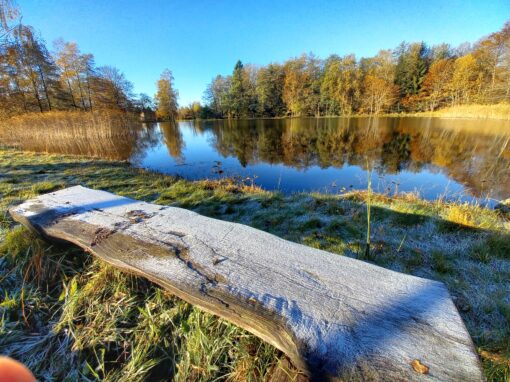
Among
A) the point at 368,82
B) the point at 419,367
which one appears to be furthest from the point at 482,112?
the point at 419,367

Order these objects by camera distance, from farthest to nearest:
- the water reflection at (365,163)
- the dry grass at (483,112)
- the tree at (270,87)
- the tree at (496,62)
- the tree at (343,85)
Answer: the tree at (270,87), the tree at (343,85), the tree at (496,62), the dry grass at (483,112), the water reflection at (365,163)

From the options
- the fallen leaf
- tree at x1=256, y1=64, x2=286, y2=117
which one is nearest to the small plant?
the fallen leaf

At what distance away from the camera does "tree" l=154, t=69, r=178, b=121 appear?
36.2 m

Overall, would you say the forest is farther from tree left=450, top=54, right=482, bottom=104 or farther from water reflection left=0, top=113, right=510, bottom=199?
water reflection left=0, top=113, right=510, bottom=199

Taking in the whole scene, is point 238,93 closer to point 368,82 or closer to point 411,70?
point 368,82

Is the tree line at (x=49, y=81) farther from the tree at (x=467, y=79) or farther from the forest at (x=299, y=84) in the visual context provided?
the tree at (x=467, y=79)

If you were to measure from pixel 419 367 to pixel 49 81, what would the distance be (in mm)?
27317

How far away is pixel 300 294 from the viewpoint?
833mm

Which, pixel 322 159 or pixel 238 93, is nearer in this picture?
pixel 322 159

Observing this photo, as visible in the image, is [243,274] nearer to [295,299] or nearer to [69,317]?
[295,299]

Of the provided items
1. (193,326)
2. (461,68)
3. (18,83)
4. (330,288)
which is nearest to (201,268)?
(193,326)

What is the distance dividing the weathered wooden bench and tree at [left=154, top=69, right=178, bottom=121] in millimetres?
41936

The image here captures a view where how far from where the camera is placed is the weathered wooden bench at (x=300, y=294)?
609 millimetres

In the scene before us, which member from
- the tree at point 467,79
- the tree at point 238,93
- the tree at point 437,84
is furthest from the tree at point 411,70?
the tree at point 238,93
